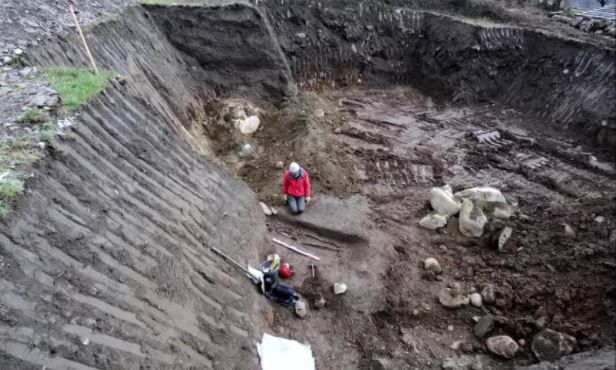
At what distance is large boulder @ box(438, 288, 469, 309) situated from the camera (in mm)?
6023

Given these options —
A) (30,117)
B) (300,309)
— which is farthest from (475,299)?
(30,117)

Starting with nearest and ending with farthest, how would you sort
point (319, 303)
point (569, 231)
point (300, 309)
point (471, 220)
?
point (300, 309)
point (319, 303)
point (569, 231)
point (471, 220)

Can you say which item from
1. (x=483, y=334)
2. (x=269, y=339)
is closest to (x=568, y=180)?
(x=483, y=334)

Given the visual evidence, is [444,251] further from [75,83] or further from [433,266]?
[75,83]

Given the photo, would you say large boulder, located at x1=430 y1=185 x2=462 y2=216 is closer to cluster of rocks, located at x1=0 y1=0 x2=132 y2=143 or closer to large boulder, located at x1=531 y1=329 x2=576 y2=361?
large boulder, located at x1=531 y1=329 x2=576 y2=361

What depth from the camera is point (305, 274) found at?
651cm

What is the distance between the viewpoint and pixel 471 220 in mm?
7199

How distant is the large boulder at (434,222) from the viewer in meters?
7.46

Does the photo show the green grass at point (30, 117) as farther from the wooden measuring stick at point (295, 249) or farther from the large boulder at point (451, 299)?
the large boulder at point (451, 299)

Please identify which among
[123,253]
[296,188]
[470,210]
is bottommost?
[470,210]

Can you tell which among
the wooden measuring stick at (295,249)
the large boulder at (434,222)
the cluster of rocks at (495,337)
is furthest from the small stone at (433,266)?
the wooden measuring stick at (295,249)

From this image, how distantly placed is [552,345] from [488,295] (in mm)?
1030

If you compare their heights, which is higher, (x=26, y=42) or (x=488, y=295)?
(x=26, y=42)

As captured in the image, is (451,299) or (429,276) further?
(429,276)
